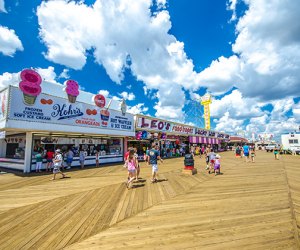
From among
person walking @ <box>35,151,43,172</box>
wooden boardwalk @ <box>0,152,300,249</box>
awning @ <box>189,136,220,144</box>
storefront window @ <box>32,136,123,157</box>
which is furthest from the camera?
awning @ <box>189,136,220,144</box>

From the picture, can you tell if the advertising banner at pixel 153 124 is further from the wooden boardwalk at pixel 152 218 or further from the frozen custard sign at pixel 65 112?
the wooden boardwalk at pixel 152 218

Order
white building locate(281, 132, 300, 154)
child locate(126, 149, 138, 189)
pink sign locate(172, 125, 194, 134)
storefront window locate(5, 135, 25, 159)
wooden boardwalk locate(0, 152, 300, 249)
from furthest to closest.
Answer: white building locate(281, 132, 300, 154) → pink sign locate(172, 125, 194, 134) → storefront window locate(5, 135, 25, 159) → child locate(126, 149, 138, 189) → wooden boardwalk locate(0, 152, 300, 249)

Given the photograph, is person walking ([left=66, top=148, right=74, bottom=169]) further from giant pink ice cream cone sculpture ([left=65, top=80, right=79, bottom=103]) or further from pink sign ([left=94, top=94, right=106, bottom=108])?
pink sign ([left=94, top=94, right=106, bottom=108])

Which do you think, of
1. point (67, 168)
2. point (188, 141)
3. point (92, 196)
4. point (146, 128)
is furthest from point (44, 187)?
point (188, 141)

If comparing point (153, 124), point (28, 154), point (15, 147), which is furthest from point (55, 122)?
point (153, 124)

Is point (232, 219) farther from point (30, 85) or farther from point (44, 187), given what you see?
point (30, 85)

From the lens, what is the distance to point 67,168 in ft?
49.1

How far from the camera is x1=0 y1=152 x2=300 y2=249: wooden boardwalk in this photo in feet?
11.8

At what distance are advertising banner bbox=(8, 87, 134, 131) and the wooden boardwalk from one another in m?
6.44

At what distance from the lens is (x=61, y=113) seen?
14.2m

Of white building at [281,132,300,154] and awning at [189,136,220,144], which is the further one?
white building at [281,132,300,154]

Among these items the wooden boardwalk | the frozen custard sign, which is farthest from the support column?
the wooden boardwalk

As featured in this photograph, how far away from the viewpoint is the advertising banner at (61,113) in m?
11.7

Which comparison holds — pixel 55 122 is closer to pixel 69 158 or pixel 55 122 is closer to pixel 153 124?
pixel 69 158
